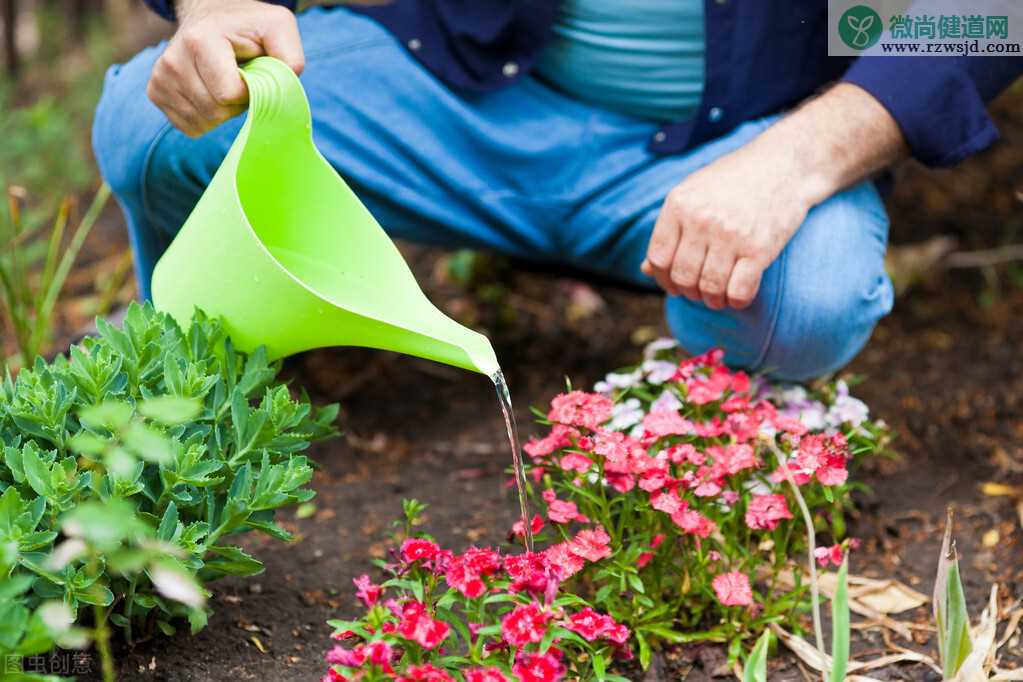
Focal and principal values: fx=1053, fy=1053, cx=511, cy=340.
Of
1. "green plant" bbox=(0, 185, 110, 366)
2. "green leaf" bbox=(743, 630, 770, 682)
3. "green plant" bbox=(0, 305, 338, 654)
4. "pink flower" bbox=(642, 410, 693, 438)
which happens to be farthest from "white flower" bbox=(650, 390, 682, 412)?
"green plant" bbox=(0, 185, 110, 366)

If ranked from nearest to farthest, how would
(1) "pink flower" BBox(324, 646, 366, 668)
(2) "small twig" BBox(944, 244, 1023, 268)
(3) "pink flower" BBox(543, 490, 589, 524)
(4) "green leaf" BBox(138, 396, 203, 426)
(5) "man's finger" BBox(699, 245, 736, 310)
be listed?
(4) "green leaf" BBox(138, 396, 203, 426) → (1) "pink flower" BBox(324, 646, 366, 668) → (3) "pink flower" BBox(543, 490, 589, 524) → (5) "man's finger" BBox(699, 245, 736, 310) → (2) "small twig" BBox(944, 244, 1023, 268)

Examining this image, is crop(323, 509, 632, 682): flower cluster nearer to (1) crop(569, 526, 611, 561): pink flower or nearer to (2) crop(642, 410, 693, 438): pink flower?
(1) crop(569, 526, 611, 561): pink flower

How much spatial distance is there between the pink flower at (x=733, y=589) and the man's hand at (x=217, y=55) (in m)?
0.95

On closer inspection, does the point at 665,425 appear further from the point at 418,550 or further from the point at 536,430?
the point at 536,430

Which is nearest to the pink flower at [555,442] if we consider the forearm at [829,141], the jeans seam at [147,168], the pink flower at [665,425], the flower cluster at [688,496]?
the flower cluster at [688,496]

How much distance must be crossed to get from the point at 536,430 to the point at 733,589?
83 centimetres

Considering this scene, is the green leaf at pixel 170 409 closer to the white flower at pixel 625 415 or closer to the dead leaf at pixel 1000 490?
the white flower at pixel 625 415

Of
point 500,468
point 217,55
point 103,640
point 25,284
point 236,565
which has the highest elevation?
point 217,55

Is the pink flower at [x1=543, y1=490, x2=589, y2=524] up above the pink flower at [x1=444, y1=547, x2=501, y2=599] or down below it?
below

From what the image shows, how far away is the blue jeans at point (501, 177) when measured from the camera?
1780 millimetres

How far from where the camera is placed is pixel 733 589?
1.39m

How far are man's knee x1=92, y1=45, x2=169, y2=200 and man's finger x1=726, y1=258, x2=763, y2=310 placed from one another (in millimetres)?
1001

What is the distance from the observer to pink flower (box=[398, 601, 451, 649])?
1.14m

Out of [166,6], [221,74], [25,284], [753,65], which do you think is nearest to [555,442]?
[221,74]
